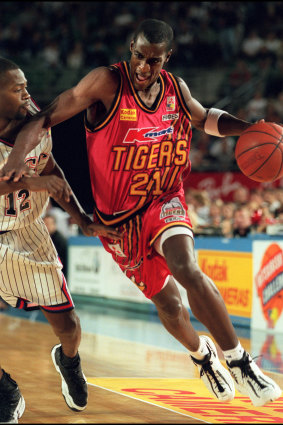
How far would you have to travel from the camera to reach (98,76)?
4.30m

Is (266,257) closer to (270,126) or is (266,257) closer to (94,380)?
(94,380)

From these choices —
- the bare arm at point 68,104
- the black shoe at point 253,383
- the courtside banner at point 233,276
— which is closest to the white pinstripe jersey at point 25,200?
the bare arm at point 68,104

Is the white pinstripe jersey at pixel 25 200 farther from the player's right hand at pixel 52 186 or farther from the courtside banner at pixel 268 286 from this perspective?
the courtside banner at pixel 268 286

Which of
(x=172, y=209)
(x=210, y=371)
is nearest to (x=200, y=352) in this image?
(x=210, y=371)

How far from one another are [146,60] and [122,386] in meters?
2.60

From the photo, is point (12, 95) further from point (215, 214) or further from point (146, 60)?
point (215, 214)

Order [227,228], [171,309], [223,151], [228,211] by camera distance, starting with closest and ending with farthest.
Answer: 1. [171,309]
2. [227,228]
3. [228,211]
4. [223,151]

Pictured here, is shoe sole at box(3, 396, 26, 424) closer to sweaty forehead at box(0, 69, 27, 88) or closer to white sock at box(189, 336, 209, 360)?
white sock at box(189, 336, 209, 360)

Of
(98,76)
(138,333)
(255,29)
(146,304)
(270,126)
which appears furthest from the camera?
(255,29)

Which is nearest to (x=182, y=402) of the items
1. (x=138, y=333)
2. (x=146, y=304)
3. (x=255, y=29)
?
(x=138, y=333)

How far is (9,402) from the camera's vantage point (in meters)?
4.22

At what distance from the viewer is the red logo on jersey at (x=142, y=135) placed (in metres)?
4.40

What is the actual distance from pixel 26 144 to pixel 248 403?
241cm

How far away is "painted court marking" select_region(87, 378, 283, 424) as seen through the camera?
4559mm
